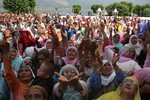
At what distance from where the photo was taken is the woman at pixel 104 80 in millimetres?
4055

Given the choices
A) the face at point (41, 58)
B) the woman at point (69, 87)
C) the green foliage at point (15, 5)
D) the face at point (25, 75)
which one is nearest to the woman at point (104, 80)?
the woman at point (69, 87)

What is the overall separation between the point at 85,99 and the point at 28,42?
12.3ft

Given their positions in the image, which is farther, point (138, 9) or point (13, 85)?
point (138, 9)

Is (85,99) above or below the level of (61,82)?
below

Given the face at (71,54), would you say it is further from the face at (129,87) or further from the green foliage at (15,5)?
the green foliage at (15,5)

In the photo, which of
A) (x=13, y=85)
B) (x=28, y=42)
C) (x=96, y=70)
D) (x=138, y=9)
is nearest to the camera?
(x=13, y=85)

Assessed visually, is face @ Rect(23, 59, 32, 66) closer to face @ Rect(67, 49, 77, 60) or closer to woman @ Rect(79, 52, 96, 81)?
face @ Rect(67, 49, 77, 60)

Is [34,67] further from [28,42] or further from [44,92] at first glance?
[28,42]

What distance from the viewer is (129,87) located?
3557mm

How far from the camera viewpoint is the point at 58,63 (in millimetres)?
5098

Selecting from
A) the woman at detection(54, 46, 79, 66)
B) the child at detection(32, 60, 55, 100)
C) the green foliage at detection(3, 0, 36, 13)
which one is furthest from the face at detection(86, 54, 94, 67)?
the green foliage at detection(3, 0, 36, 13)

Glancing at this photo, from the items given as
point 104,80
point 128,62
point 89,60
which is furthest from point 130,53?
point 104,80

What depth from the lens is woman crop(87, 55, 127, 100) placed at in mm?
4055

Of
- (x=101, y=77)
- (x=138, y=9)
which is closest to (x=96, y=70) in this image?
(x=101, y=77)
